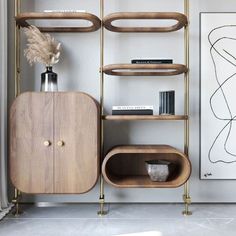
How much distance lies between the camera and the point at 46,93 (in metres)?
1.66

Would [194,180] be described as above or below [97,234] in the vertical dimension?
above

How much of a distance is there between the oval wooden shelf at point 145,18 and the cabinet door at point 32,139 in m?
0.61

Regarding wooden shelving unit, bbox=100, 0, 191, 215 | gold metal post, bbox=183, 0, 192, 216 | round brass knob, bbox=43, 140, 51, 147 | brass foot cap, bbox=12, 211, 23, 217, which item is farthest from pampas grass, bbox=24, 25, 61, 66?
brass foot cap, bbox=12, 211, 23, 217

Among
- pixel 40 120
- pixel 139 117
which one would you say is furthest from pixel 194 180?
pixel 40 120

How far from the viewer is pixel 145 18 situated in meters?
1.72

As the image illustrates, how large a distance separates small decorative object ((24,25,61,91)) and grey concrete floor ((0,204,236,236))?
2.59ft

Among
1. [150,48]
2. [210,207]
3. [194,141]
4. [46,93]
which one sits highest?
[150,48]

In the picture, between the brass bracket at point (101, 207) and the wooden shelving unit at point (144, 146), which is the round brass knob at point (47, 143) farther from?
the brass bracket at point (101, 207)

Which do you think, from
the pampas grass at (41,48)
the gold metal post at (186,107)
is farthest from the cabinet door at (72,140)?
the gold metal post at (186,107)

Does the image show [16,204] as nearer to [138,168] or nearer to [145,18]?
[138,168]

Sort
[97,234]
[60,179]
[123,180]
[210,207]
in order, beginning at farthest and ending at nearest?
[210,207], [123,180], [60,179], [97,234]

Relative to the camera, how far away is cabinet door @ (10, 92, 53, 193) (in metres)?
1.65

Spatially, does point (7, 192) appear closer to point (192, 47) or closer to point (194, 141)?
point (194, 141)

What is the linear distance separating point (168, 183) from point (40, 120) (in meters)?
A: 0.85
